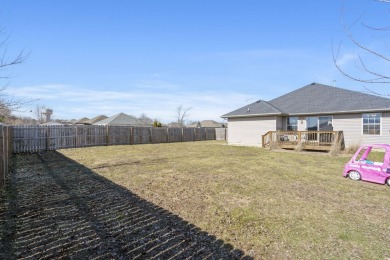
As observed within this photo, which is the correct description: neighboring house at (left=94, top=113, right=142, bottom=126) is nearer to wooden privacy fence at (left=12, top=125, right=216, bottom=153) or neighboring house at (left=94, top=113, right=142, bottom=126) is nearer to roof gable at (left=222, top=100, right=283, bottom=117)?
wooden privacy fence at (left=12, top=125, right=216, bottom=153)

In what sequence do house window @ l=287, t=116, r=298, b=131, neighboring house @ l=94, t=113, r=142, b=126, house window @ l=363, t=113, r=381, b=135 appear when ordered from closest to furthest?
house window @ l=363, t=113, r=381, b=135 → house window @ l=287, t=116, r=298, b=131 → neighboring house @ l=94, t=113, r=142, b=126

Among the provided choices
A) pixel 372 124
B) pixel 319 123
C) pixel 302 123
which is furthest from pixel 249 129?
pixel 372 124

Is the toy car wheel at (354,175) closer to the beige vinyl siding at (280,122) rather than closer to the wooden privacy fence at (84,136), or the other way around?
the beige vinyl siding at (280,122)

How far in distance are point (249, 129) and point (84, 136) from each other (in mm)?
13933

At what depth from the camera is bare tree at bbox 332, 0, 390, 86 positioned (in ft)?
9.62

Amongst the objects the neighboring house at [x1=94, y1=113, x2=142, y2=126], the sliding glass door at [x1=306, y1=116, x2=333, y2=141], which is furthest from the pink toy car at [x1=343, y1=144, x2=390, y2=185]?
the neighboring house at [x1=94, y1=113, x2=142, y2=126]

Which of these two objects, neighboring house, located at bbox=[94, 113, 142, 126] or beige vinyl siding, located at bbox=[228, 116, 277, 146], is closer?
beige vinyl siding, located at bbox=[228, 116, 277, 146]

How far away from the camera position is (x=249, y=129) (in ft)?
66.5

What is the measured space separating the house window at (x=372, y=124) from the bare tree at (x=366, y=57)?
586 inches

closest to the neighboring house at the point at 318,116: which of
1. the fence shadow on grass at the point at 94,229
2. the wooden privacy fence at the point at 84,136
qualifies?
the wooden privacy fence at the point at 84,136

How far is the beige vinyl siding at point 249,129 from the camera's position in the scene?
19.0 m

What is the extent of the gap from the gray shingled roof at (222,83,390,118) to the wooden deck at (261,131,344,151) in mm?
1859

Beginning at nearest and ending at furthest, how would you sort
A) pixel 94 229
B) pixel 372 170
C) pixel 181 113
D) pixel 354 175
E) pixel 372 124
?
1. pixel 94 229
2. pixel 372 170
3. pixel 354 175
4. pixel 372 124
5. pixel 181 113

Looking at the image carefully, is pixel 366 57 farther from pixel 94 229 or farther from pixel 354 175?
Result: pixel 354 175
